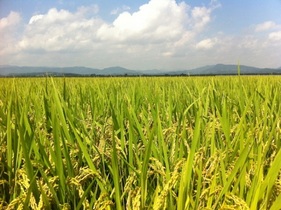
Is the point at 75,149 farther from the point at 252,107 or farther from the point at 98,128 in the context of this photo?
the point at 252,107

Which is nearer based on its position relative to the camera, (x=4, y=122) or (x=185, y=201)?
(x=185, y=201)

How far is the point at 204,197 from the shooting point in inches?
→ 33.0

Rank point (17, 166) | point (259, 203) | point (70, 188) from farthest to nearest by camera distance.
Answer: point (17, 166) < point (70, 188) < point (259, 203)

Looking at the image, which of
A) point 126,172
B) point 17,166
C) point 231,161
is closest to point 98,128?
point 126,172

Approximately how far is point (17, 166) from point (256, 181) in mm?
808

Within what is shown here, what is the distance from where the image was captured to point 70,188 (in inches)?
36.7

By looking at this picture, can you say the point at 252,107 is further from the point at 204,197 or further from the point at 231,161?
the point at 204,197

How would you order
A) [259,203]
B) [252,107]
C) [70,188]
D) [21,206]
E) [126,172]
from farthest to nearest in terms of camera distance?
[252,107]
[126,172]
[70,188]
[259,203]
[21,206]

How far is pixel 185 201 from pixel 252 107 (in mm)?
1386

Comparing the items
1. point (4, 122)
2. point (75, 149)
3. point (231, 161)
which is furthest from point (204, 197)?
point (4, 122)

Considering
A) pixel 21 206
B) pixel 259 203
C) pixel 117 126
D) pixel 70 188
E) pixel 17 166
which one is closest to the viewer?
pixel 21 206

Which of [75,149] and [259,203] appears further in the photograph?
[75,149]

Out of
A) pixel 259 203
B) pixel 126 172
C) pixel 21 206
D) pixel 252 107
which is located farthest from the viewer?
pixel 252 107

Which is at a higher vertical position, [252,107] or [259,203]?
[252,107]
